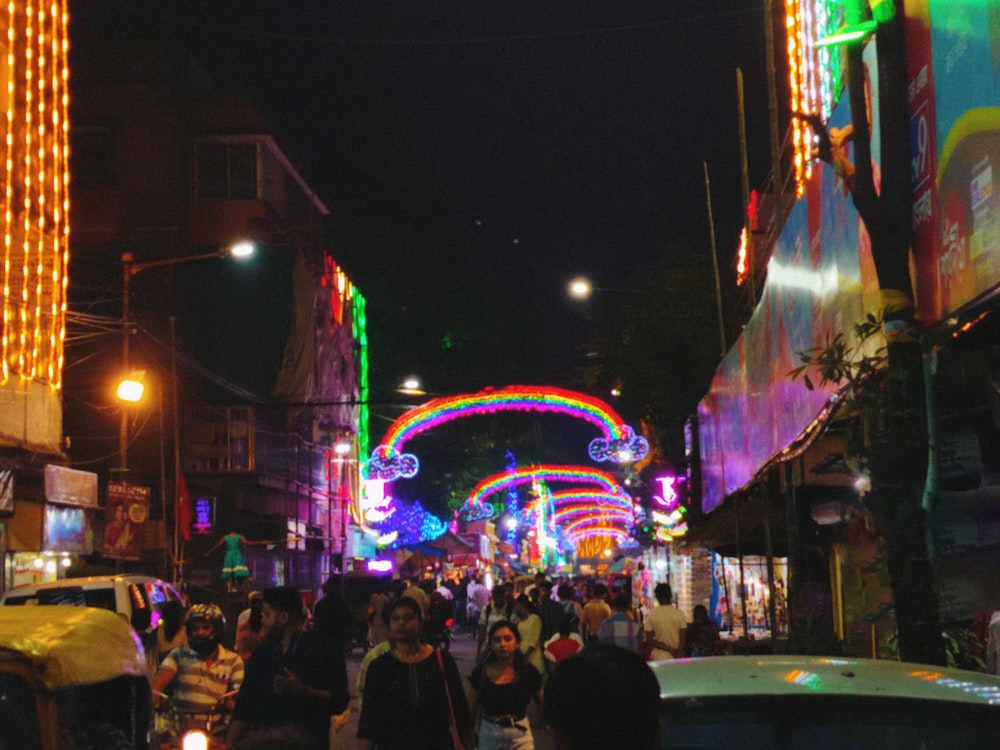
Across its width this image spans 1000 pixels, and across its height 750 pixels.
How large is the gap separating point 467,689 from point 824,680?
755cm

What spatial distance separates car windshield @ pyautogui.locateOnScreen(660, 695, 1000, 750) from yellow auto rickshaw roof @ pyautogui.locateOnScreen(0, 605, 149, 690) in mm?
3164

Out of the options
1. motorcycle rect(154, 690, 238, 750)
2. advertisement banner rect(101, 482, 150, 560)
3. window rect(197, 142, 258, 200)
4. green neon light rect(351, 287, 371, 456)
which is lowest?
motorcycle rect(154, 690, 238, 750)

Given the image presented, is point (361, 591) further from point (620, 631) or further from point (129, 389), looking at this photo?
point (620, 631)

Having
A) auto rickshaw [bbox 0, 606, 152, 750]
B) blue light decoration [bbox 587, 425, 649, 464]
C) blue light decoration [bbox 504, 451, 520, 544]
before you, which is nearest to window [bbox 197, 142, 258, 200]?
blue light decoration [bbox 587, 425, 649, 464]

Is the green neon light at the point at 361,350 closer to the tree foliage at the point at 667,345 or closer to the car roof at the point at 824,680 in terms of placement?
the tree foliage at the point at 667,345

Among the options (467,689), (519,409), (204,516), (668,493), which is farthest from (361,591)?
(467,689)

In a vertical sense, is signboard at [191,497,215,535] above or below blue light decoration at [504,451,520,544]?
below

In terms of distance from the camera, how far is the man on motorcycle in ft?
33.2

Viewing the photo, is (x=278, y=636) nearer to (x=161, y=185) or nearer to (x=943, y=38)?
(x=943, y=38)

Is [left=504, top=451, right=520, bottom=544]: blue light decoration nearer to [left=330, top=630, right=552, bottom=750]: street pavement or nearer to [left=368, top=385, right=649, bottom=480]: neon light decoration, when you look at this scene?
[left=330, top=630, right=552, bottom=750]: street pavement

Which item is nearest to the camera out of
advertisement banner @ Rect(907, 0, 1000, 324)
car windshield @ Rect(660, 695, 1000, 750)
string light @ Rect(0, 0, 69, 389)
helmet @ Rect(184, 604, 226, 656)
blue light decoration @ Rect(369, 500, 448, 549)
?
car windshield @ Rect(660, 695, 1000, 750)

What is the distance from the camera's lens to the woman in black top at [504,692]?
976 centimetres

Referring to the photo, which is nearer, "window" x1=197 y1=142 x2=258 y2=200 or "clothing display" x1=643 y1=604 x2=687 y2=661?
"clothing display" x1=643 y1=604 x2=687 y2=661

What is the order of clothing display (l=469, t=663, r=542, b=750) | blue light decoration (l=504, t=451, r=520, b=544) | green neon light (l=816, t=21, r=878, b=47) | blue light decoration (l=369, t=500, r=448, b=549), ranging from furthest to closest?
blue light decoration (l=504, t=451, r=520, b=544) → blue light decoration (l=369, t=500, r=448, b=549) → clothing display (l=469, t=663, r=542, b=750) → green neon light (l=816, t=21, r=878, b=47)
